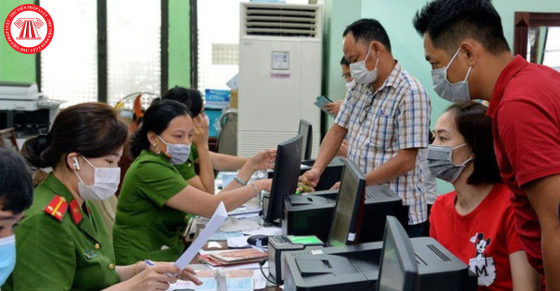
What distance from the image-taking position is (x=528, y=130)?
50.8 inches

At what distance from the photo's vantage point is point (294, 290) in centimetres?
145

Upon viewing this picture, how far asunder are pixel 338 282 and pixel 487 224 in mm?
575

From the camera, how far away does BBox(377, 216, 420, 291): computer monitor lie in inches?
34.0

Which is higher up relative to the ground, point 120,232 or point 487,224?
point 487,224

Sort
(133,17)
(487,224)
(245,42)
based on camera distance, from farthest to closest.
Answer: (133,17)
(245,42)
(487,224)

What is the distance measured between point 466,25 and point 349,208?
57cm

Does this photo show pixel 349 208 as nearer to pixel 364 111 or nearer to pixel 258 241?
pixel 258 241

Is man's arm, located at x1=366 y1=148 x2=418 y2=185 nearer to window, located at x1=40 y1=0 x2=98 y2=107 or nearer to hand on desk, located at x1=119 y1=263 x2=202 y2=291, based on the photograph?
hand on desk, located at x1=119 y1=263 x2=202 y2=291

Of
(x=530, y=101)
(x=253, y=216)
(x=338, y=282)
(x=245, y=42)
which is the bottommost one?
(x=253, y=216)

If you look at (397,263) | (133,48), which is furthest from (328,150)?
(133,48)

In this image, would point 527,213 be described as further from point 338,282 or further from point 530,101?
point 338,282

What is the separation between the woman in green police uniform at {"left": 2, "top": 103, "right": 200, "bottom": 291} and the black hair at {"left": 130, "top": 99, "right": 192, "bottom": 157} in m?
0.83

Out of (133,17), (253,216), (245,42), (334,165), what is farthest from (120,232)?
(133,17)

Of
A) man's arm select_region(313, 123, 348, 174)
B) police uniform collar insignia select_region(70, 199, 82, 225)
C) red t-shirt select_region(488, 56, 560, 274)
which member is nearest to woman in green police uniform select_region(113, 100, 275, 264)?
man's arm select_region(313, 123, 348, 174)
